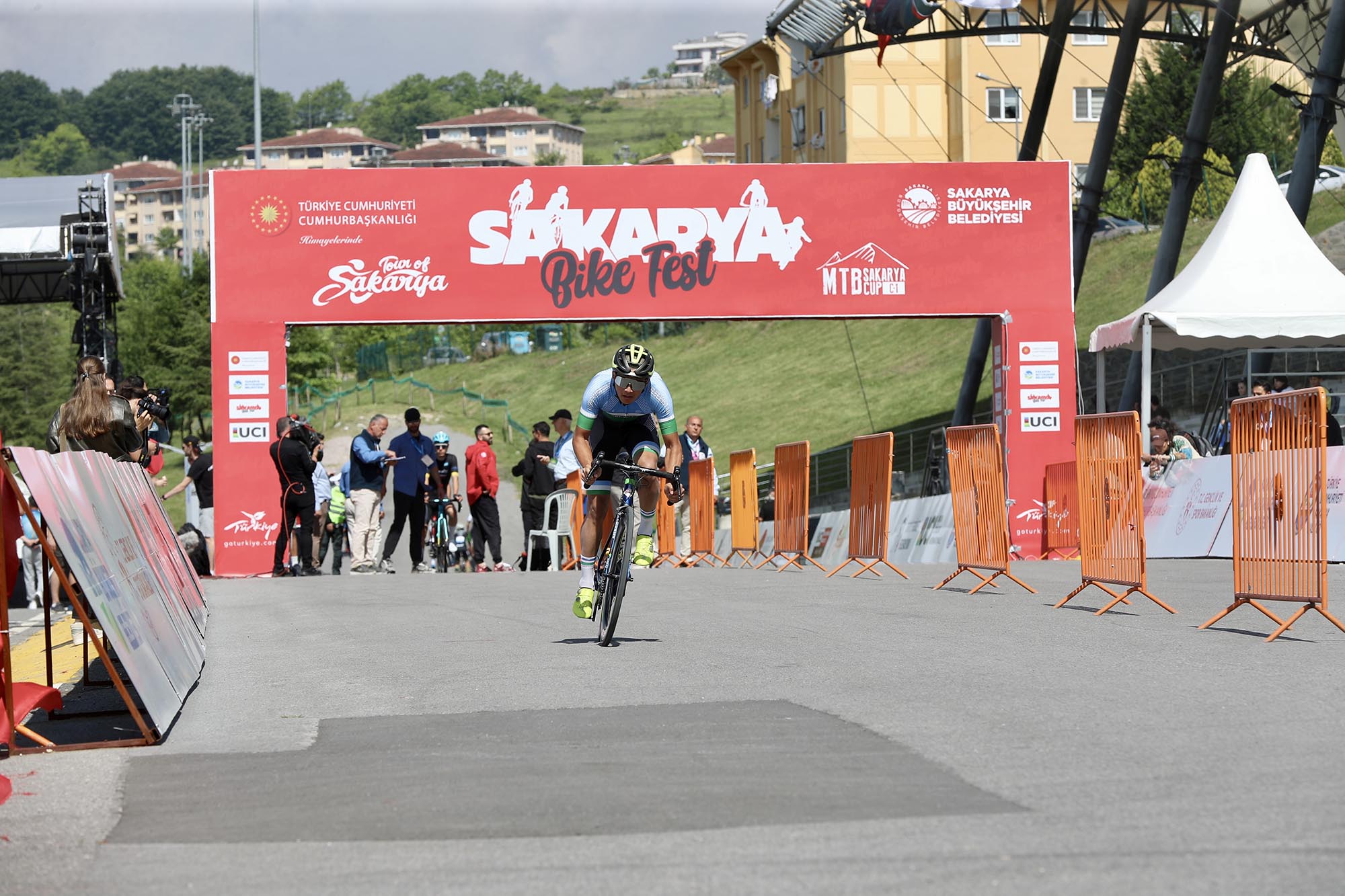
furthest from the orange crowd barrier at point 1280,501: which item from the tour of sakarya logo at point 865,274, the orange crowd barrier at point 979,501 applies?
the tour of sakarya logo at point 865,274

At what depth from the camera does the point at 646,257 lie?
23.6 meters

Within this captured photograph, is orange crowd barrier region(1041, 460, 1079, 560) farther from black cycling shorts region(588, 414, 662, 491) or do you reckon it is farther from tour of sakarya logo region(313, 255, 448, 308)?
black cycling shorts region(588, 414, 662, 491)

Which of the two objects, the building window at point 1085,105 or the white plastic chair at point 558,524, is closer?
the white plastic chair at point 558,524

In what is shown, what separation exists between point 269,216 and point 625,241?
4711 mm

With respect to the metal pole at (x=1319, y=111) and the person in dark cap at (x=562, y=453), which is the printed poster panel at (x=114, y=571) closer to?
the person in dark cap at (x=562, y=453)

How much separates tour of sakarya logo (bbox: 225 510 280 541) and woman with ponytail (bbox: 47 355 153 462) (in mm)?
10482

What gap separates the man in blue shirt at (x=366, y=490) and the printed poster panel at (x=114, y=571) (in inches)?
492

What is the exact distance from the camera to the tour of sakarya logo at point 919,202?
2375cm

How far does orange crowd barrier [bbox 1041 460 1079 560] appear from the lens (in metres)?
21.1

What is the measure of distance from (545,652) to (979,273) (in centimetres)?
1487

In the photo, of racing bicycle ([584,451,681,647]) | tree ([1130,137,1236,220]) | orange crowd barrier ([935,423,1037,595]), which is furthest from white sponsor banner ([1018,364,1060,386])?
tree ([1130,137,1236,220])

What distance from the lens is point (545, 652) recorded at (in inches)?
401

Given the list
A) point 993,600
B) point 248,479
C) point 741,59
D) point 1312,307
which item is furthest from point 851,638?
point 741,59

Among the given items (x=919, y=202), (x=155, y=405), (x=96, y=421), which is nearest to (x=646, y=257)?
(x=919, y=202)
